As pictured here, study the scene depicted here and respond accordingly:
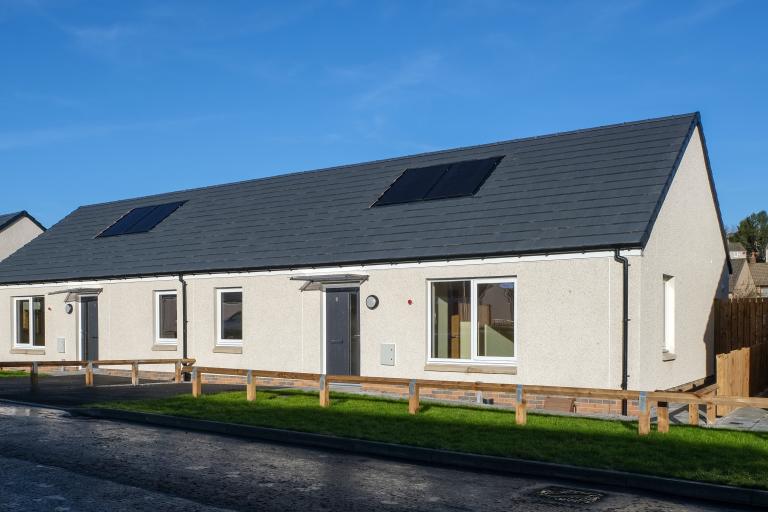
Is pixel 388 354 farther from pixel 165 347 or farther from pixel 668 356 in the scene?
pixel 165 347

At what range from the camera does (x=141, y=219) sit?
26.5 metres

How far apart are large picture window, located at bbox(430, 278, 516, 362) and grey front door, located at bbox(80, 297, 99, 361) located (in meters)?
12.2

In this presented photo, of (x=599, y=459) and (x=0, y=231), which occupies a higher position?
(x=0, y=231)

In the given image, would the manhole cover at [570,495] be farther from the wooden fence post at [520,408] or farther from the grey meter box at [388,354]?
the grey meter box at [388,354]

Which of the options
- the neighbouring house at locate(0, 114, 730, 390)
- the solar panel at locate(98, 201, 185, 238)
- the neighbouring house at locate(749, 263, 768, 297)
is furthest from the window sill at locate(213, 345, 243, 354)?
the neighbouring house at locate(749, 263, 768, 297)

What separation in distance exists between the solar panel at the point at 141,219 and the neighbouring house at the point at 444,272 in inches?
9.9

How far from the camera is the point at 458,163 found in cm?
2061

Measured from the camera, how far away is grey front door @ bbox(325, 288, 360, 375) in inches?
720

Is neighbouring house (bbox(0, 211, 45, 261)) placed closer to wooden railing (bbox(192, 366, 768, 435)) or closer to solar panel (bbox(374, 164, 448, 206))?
solar panel (bbox(374, 164, 448, 206))

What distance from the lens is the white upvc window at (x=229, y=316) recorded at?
20.6m

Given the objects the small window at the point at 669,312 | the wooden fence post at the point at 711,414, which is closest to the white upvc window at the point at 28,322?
the small window at the point at 669,312

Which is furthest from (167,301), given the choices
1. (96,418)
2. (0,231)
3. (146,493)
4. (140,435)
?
(0,231)

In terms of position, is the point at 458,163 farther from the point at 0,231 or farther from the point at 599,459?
the point at 0,231

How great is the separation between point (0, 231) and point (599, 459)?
113ft
